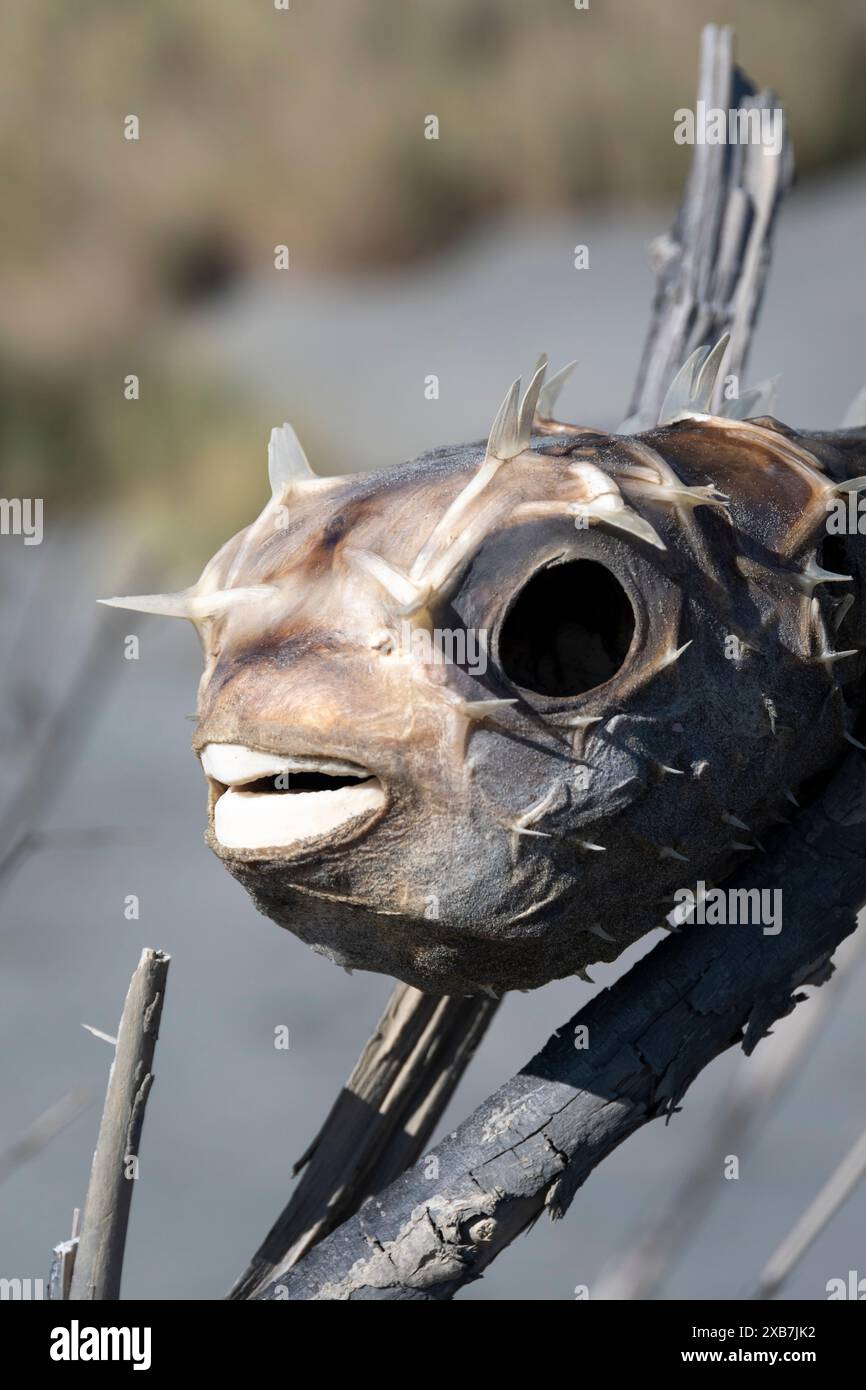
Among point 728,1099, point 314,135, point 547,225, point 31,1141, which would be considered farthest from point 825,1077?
point 314,135

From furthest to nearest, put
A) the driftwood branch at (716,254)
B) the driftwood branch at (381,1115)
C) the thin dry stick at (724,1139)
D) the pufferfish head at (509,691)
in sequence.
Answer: the driftwood branch at (716,254) < the thin dry stick at (724,1139) < the driftwood branch at (381,1115) < the pufferfish head at (509,691)

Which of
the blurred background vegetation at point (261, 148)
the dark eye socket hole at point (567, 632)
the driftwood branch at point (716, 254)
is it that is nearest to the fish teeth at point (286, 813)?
the dark eye socket hole at point (567, 632)

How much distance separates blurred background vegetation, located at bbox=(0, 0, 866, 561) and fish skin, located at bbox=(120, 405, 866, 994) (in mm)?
4898

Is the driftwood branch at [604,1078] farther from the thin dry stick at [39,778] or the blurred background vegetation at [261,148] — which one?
the blurred background vegetation at [261,148]

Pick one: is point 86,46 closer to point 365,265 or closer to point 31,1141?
point 365,265

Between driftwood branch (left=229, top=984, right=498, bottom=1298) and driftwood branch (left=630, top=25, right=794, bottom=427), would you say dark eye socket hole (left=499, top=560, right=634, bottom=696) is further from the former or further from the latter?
driftwood branch (left=630, top=25, right=794, bottom=427)

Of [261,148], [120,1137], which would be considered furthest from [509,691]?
[261,148]

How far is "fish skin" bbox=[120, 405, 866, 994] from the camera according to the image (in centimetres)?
72

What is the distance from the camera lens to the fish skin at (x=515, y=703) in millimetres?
716

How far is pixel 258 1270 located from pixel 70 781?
3.26 meters

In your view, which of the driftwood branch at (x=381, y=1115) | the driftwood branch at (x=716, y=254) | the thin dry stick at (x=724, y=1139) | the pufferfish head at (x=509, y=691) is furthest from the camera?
the driftwood branch at (x=716, y=254)

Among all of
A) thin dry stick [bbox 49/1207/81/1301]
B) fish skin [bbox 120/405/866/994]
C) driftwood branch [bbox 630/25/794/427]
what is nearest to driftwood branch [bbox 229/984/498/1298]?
thin dry stick [bbox 49/1207/81/1301]

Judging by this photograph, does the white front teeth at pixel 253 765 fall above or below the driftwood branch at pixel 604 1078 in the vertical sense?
above

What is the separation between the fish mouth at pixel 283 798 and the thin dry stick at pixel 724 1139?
60 cm
